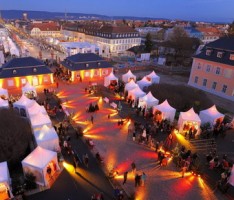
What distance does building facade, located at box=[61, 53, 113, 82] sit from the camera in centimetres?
3272

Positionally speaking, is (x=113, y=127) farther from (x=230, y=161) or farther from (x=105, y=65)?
(x=105, y=65)

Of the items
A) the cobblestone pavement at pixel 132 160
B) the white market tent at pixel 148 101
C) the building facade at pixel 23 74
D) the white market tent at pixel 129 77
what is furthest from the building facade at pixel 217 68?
the building facade at pixel 23 74

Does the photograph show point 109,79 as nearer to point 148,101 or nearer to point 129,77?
point 129,77

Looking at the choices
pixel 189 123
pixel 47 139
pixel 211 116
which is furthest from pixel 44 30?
pixel 189 123

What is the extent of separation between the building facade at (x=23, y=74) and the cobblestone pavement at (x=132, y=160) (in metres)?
9.52

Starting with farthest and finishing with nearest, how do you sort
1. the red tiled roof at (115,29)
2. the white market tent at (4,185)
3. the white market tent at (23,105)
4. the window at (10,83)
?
1. the red tiled roof at (115,29)
2. the window at (10,83)
3. the white market tent at (23,105)
4. the white market tent at (4,185)

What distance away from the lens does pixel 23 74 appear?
28.8m

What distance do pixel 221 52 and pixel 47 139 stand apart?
26.4 m

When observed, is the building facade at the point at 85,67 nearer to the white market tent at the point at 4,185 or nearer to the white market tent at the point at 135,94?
the white market tent at the point at 135,94

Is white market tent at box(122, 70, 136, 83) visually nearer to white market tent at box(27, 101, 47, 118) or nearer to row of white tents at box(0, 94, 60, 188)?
row of white tents at box(0, 94, 60, 188)

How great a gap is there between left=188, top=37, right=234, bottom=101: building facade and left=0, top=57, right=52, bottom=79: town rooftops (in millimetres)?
23105

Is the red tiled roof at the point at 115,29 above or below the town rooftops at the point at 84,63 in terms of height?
above

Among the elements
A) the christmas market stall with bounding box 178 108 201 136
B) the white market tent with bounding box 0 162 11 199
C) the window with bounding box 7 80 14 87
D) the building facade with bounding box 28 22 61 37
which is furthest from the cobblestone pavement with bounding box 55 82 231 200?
the building facade with bounding box 28 22 61 37

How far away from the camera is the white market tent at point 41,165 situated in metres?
12.6
